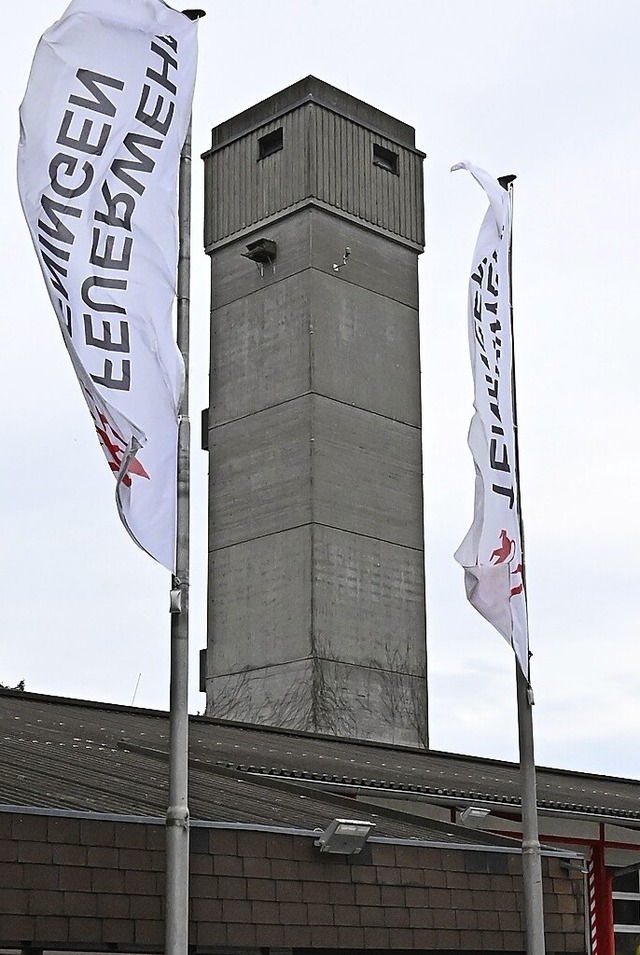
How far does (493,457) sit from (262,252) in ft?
77.3

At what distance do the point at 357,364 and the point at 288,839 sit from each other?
25.4 metres

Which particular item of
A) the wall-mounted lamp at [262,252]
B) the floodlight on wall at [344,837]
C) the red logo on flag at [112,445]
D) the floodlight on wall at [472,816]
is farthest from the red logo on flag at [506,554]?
the wall-mounted lamp at [262,252]

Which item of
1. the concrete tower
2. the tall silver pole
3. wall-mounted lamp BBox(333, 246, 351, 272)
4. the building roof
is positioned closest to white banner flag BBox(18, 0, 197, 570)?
the tall silver pole

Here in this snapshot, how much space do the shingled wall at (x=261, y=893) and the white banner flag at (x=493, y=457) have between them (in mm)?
2035

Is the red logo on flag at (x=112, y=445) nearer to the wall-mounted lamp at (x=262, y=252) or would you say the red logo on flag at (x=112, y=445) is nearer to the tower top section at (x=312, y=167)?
the wall-mounted lamp at (x=262, y=252)

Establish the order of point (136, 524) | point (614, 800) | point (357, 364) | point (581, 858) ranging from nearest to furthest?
point (136, 524) → point (581, 858) → point (614, 800) → point (357, 364)

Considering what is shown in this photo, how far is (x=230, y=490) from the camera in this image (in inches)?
1416

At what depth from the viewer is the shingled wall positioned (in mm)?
9719

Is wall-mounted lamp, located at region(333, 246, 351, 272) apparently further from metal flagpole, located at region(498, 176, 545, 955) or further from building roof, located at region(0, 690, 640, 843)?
metal flagpole, located at region(498, 176, 545, 955)

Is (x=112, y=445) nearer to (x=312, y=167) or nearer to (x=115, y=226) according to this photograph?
(x=115, y=226)

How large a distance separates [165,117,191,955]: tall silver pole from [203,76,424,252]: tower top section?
26.8 meters

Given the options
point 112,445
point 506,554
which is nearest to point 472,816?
point 506,554

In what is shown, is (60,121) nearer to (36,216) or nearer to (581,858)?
(36,216)

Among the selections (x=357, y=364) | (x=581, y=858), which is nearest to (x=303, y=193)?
(x=357, y=364)
